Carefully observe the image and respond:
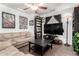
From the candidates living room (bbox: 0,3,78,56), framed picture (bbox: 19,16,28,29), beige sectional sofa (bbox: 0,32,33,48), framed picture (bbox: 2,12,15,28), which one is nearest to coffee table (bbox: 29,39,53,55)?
living room (bbox: 0,3,78,56)

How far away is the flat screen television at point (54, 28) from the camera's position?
1.66m

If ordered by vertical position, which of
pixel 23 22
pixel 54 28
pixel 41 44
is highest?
pixel 23 22

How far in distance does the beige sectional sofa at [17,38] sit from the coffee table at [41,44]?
0.12 meters

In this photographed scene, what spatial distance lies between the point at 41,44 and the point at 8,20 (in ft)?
2.54

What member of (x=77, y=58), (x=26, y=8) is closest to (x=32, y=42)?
(x=26, y=8)

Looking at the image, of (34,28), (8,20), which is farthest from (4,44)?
(34,28)

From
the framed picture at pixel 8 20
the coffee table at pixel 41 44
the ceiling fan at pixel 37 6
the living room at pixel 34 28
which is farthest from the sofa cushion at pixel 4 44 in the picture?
the ceiling fan at pixel 37 6

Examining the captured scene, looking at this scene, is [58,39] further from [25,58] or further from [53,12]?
[25,58]

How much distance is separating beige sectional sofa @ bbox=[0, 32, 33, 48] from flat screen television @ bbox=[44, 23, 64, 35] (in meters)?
0.33

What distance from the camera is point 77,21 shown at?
1622 mm

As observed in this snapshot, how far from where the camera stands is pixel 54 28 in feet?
5.56

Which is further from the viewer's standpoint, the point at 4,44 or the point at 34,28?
the point at 34,28

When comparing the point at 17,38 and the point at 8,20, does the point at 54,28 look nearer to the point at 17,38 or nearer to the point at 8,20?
the point at 17,38

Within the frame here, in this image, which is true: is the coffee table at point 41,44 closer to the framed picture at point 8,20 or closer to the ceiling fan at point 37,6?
the framed picture at point 8,20
